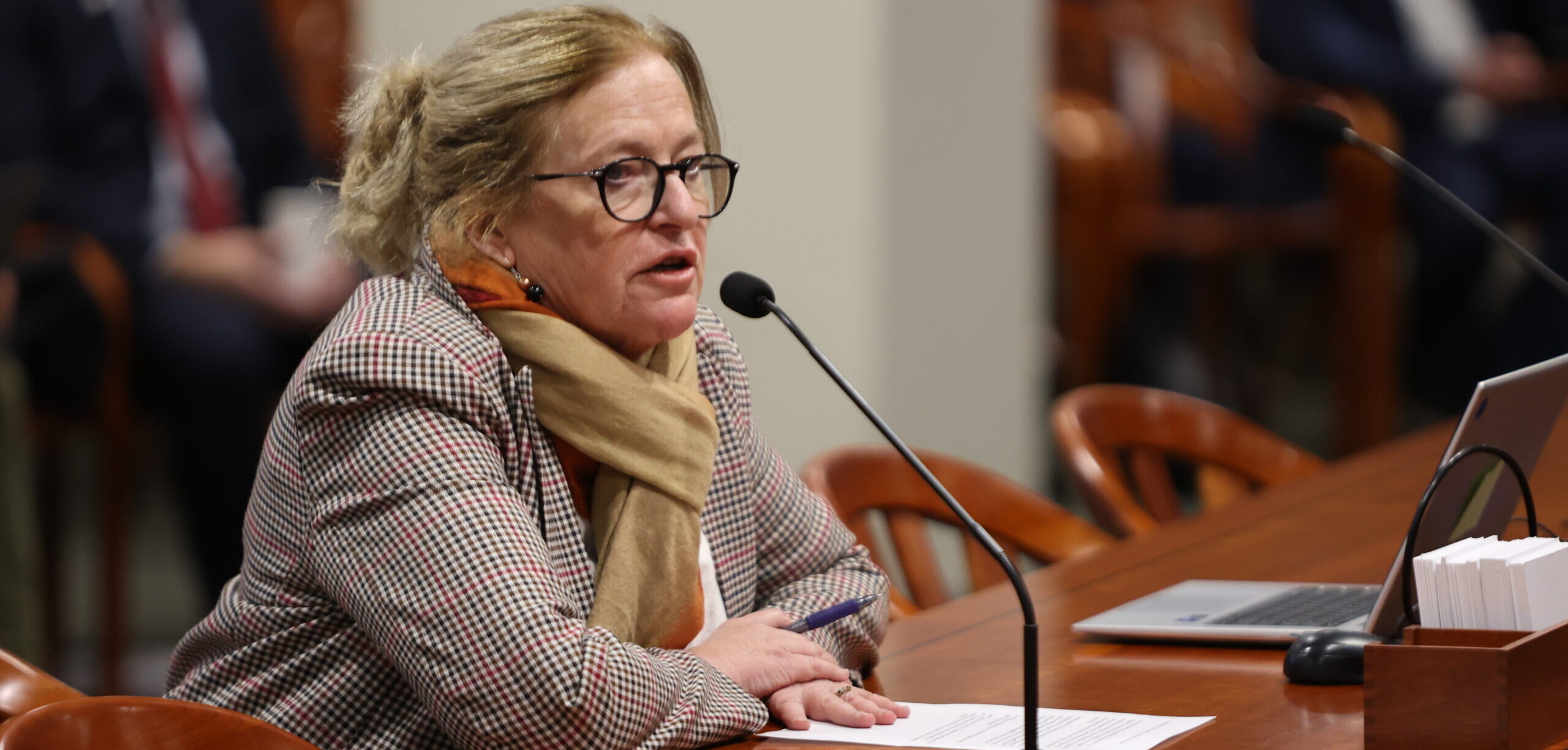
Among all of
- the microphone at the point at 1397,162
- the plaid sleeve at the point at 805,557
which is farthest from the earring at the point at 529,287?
the microphone at the point at 1397,162

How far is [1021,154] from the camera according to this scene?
358 cm

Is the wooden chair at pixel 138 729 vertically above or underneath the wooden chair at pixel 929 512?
above

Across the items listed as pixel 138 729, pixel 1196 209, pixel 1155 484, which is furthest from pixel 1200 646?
pixel 1196 209

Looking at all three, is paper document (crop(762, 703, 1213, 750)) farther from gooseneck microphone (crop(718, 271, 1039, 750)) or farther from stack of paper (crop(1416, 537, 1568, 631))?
stack of paper (crop(1416, 537, 1568, 631))

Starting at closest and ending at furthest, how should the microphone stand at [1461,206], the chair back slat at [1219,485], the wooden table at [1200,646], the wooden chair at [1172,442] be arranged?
1. the wooden table at [1200,646]
2. the microphone stand at [1461,206]
3. the wooden chair at [1172,442]
4. the chair back slat at [1219,485]

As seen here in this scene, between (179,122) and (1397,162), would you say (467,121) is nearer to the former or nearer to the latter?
(1397,162)

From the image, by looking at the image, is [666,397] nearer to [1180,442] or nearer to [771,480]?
[771,480]

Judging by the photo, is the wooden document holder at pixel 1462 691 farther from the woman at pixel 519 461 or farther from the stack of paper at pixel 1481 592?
the woman at pixel 519 461

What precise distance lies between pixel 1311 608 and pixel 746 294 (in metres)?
0.58

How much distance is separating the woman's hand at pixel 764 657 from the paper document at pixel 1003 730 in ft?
0.13

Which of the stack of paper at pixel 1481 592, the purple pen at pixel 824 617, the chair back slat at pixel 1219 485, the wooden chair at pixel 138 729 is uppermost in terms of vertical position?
the stack of paper at pixel 1481 592

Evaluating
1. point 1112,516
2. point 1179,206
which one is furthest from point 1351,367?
point 1112,516

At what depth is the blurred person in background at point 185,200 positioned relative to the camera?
3.42 metres

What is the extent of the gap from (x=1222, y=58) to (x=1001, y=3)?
63.1 inches
